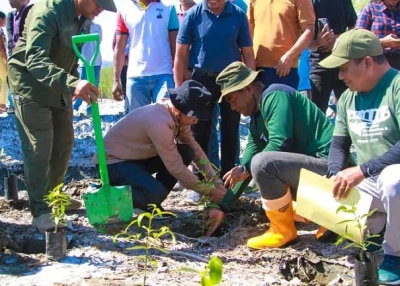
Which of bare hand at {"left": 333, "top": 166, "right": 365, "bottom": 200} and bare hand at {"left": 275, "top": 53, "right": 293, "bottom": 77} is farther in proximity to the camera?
bare hand at {"left": 275, "top": 53, "right": 293, "bottom": 77}

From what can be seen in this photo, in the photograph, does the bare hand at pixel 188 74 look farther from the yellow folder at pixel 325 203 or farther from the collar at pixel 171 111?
the yellow folder at pixel 325 203

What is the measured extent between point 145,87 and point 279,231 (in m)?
2.09

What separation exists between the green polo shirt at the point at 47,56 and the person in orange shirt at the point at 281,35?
154 cm

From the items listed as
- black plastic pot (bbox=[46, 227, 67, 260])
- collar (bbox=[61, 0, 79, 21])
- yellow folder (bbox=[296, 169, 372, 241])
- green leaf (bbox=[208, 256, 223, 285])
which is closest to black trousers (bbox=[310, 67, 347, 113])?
yellow folder (bbox=[296, 169, 372, 241])

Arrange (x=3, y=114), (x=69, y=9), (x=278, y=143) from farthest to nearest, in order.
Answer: (x=3, y=114)
(x=69, y=9)
(x=278, y=143)

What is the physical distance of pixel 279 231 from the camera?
3807mm

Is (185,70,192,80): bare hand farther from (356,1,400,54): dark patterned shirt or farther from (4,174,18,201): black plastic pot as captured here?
(4,174,18,201): black plastic pot

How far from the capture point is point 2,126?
25.3ft

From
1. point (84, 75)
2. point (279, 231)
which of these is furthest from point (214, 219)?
point (84, 75)

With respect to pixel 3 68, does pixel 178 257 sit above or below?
below

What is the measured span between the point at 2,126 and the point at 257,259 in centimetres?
512

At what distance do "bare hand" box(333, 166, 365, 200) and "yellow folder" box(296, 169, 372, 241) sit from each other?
1.3 inches

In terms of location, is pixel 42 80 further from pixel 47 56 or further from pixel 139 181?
pixel 139 181

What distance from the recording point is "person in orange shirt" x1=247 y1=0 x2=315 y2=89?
15.5ft
